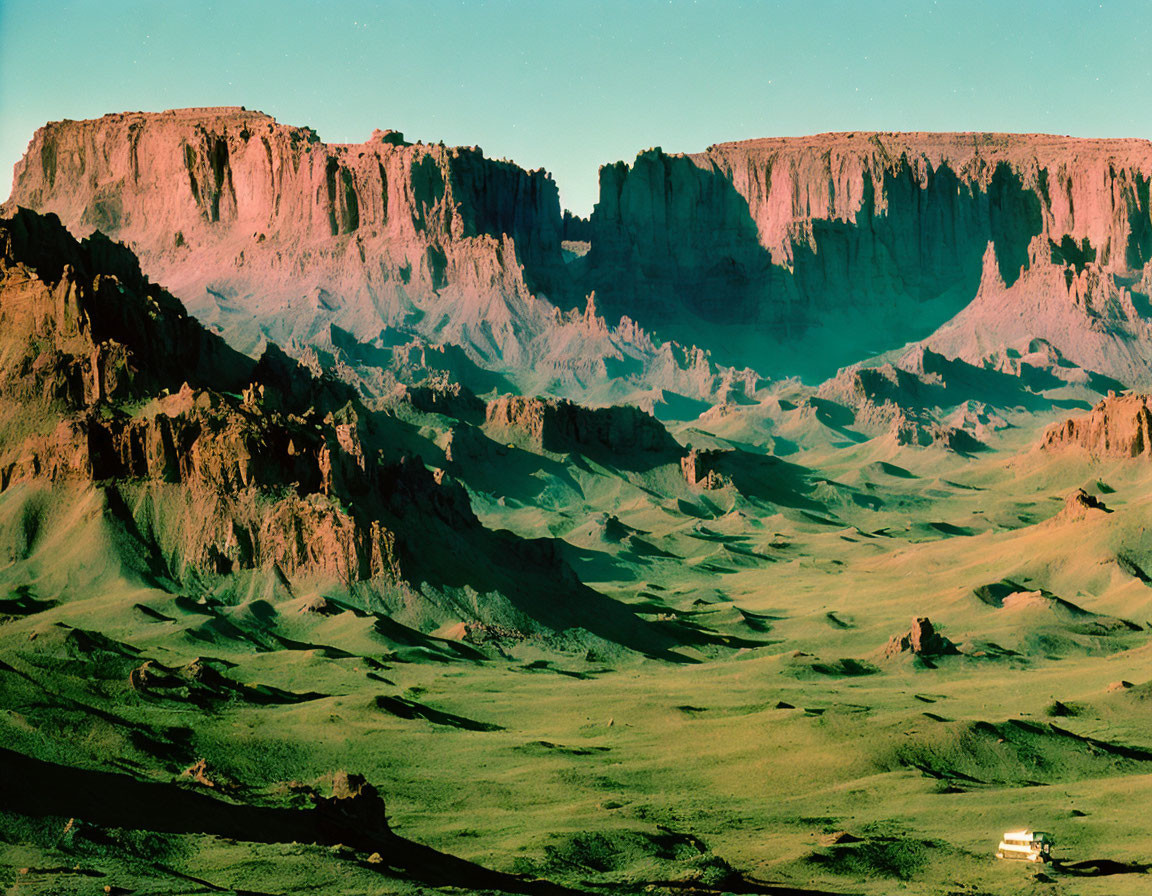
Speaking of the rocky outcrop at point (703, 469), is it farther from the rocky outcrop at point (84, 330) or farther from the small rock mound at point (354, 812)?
the small rock mound at point (354, 812)

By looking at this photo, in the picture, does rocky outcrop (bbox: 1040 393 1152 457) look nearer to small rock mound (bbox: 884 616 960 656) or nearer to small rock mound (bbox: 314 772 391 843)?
small rock mound (bbox: 884 616 960 656)

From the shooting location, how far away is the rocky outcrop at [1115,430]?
165 m

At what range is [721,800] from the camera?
5856 cm

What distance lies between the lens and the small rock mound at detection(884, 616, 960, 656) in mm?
94562

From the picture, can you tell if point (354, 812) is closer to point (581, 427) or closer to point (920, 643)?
point (920, 643)

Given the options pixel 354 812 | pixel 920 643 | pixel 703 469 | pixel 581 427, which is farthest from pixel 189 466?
pixel 703 469

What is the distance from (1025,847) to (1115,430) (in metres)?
128

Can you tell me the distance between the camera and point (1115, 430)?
16800cm

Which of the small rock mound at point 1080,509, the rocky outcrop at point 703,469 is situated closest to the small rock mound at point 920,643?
the small rock mound at point 1080,509

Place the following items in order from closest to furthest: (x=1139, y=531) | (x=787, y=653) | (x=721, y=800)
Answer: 1. (x=721, y=800)
2. (x=787, y=653)
3. (x=1139, y=531)

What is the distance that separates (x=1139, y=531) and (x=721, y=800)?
6789 cm

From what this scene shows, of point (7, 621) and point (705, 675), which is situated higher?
point (7, 621)

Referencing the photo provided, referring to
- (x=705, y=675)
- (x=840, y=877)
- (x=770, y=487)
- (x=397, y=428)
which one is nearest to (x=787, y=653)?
(x=705, y=675)

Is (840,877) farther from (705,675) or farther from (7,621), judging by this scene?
(7,621)
